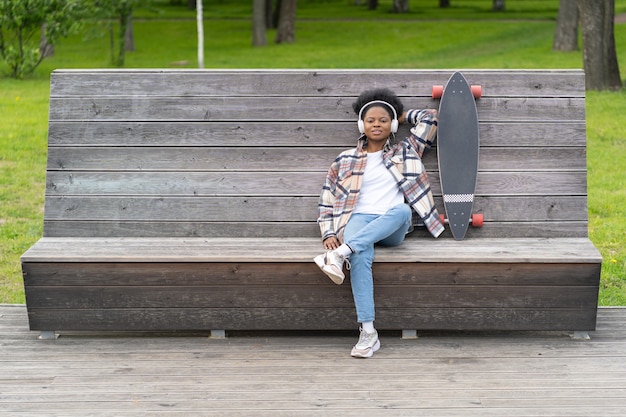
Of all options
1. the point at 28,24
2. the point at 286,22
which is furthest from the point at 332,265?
the point at 286,22

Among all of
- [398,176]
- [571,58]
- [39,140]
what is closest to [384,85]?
[398,176]

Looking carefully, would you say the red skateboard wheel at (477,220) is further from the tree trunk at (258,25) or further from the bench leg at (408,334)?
the tree trunk at (258,25)

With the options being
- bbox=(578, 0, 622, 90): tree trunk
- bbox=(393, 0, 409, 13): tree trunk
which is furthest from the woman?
bbox=(393, 0, 409, 13): tree trunk

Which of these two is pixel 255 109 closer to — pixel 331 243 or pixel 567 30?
pixel 331 243

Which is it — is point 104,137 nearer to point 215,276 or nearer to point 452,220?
point 215,276

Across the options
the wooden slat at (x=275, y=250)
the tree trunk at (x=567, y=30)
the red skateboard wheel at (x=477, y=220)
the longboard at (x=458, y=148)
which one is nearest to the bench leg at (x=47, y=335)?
the wooden slat at (x=275, y=250)

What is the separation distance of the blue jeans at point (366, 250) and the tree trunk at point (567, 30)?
19301 mm

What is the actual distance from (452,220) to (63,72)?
227 centimetres

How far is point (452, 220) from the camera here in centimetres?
516

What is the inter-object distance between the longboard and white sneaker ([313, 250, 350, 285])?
824 mm

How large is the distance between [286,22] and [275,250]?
23.6 meters

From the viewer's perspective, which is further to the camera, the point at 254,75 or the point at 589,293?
the point at 254,75

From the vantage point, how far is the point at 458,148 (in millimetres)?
5223

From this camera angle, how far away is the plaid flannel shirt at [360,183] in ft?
16.4
